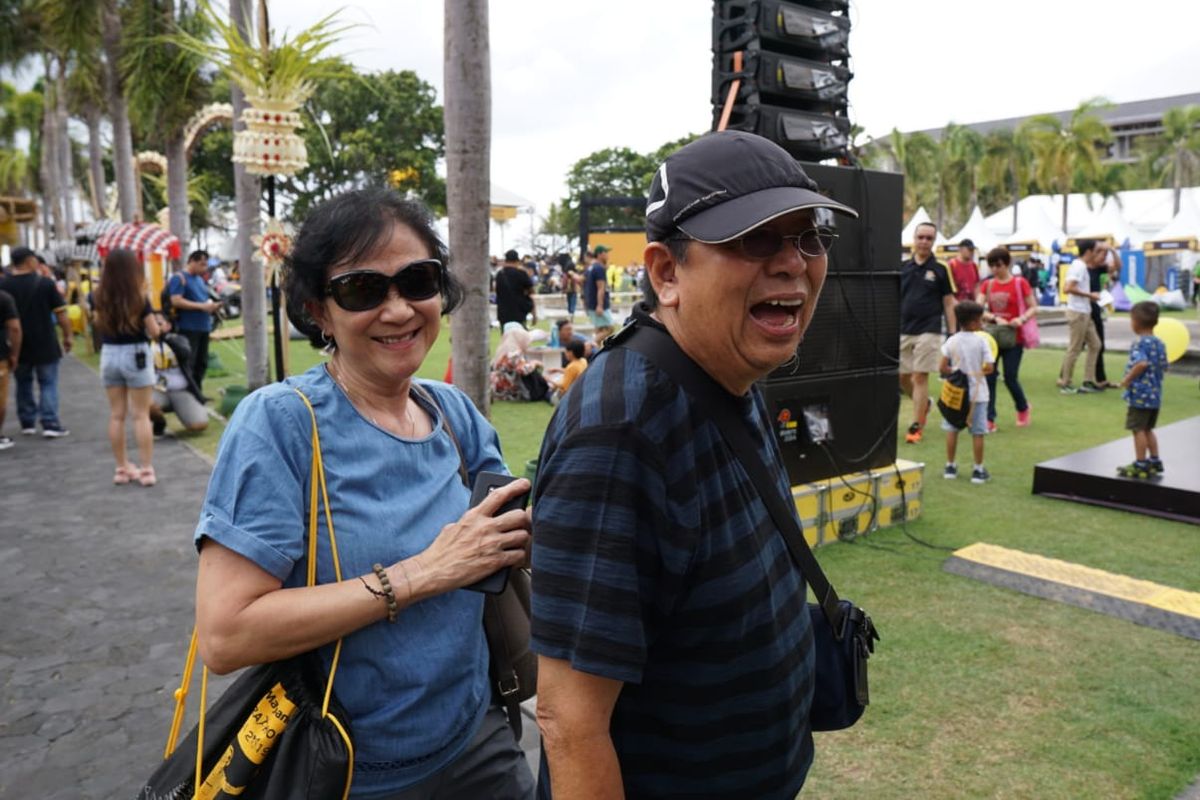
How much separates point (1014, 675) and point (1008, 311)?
7392mm

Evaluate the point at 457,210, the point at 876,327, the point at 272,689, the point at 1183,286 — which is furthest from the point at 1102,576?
the point at 1183,286

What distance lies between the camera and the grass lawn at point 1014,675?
10.5 ft

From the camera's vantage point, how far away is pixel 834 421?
586 cm

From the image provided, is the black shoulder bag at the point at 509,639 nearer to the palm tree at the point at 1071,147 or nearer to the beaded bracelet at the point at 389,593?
Answer: the beaded bracelet at the point at 389,593

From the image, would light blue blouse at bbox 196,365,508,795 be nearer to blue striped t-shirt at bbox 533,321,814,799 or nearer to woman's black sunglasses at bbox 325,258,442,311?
woman's black sunglasses at bbox 325,258,442,311

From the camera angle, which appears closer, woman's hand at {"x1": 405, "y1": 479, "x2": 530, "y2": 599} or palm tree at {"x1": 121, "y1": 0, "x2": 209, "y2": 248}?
woman's hand at {"x1": 405, "y1": 479, "x2": 530, "y2": 599}

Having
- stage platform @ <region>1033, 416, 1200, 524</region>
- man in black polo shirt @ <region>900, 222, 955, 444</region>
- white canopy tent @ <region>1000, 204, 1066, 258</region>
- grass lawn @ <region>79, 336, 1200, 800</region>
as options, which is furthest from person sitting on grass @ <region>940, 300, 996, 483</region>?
white canopy tent @ <region>1000, 204, 1066, 258</region>

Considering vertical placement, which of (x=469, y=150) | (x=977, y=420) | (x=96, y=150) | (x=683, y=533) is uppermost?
(x=96, y=150)

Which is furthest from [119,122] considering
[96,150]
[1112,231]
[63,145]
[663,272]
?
[1112,231]

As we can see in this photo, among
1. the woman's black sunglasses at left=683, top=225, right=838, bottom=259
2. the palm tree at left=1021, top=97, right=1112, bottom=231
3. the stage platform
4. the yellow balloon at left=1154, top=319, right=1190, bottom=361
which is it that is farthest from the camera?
the palm tree at left=1021, top=97, right=1112, bottom=231

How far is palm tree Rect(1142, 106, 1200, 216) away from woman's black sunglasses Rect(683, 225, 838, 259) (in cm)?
4761

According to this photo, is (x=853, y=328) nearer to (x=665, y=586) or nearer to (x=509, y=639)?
(x=509, y=639)

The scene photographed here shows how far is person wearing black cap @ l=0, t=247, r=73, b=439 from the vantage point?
385 inches

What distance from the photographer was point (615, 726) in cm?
145
